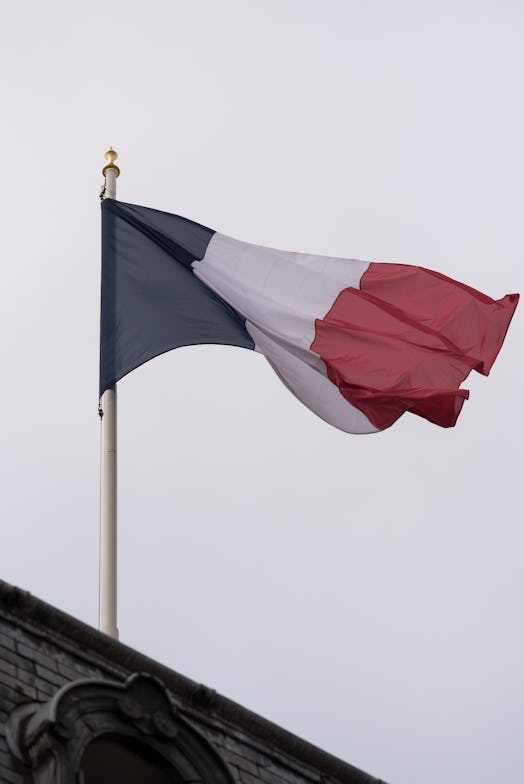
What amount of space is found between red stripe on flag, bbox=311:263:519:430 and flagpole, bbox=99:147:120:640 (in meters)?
3.88

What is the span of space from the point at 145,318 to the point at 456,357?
15.5 ft

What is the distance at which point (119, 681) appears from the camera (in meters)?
17.6

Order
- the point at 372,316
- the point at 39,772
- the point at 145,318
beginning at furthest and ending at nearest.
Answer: the point at 372,316 → the point at 145,318 → the point at 39,772

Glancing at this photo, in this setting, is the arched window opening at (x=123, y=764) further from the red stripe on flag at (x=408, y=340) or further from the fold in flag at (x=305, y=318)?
the red stripe on flag at (x=408, y=340)

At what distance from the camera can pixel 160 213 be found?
82.6 feet

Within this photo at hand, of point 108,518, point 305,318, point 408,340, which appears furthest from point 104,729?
point 408,340

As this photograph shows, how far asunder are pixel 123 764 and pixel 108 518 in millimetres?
4305

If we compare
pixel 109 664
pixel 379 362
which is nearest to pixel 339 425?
pixel 379 362

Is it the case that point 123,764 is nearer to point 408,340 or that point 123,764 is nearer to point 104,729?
point 104,729

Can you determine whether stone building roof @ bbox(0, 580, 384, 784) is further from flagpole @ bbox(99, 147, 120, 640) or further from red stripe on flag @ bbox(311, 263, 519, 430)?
red stripe on flag @ bbox(311, 263, 519, 430)

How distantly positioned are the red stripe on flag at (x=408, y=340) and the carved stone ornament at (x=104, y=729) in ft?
25.4

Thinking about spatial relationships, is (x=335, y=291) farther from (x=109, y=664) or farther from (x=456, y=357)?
(x=109, y=664)

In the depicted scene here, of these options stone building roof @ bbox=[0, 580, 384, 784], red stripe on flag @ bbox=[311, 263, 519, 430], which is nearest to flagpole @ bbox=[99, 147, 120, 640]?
stone building roof @ bbox=[0, 580, 384, 784]

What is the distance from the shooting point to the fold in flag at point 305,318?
23812 millimetres
